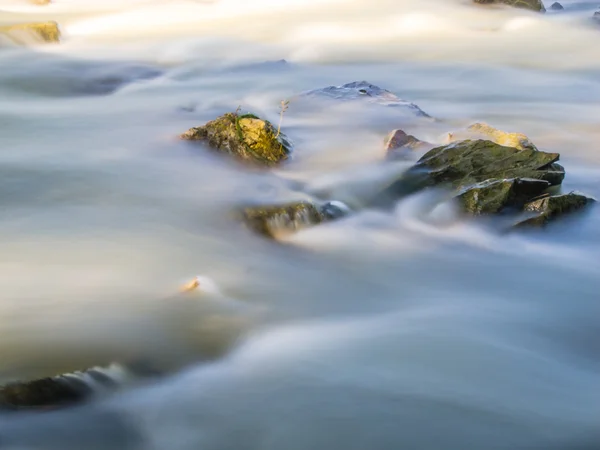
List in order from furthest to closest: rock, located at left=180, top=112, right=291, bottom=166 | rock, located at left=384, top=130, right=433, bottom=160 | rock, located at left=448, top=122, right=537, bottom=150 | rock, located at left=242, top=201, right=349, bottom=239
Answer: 1. rock, located at left=384, top=130, right=433, bottom=160
2. rock, located at left=180, top=112, right=291, bottom=166
3. rock, located at left=448, top=122, right=537, bottom=150
4. rock, located at left=242, top=201, right=349, bottom=239

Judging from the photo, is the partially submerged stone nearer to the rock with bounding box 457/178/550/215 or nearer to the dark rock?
the dark rock

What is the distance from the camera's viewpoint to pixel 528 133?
8.91 metres

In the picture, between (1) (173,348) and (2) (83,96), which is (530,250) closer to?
(1) (173,348)

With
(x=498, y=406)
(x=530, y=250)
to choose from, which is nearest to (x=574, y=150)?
(x=530, y=250)

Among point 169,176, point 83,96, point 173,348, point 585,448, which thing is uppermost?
point 83,96

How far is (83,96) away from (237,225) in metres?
5.49

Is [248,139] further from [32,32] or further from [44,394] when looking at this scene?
[32,32]

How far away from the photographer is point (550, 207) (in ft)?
19.4

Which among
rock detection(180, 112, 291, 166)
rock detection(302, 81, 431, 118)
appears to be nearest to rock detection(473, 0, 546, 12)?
rock detection(302, 81, 431, 118)

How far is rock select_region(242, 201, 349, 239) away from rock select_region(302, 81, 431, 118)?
3675mm

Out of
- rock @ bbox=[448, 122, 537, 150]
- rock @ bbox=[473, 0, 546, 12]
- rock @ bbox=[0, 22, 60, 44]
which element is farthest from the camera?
rock @ bbox=[473, 0, 546, 12]

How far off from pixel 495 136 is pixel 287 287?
11.4ft

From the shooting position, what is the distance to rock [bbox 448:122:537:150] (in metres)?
6.97

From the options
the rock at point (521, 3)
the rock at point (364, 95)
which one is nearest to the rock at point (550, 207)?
the rock at point (364, 95)
